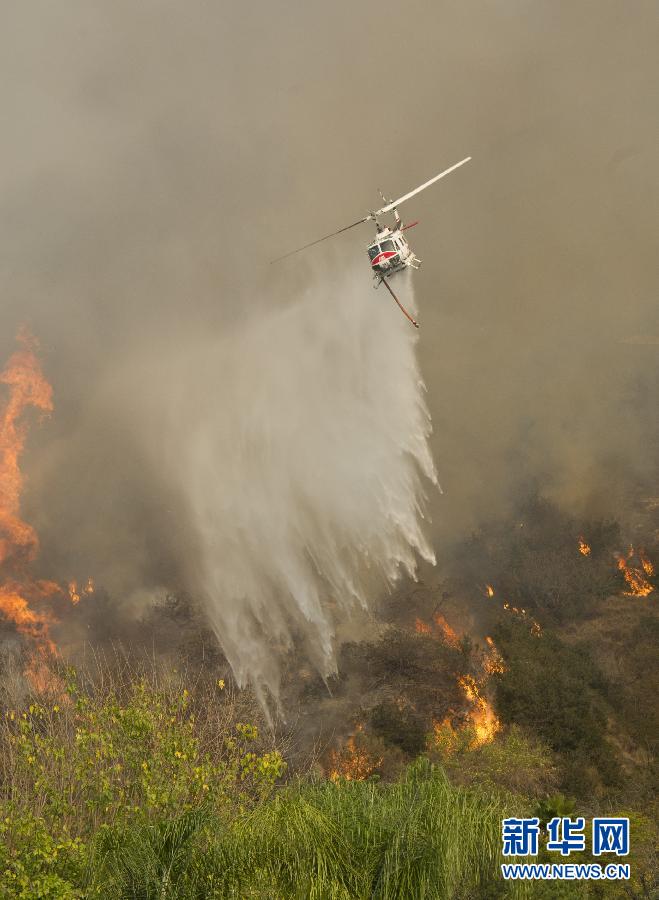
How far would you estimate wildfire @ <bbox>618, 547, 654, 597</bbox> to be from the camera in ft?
403

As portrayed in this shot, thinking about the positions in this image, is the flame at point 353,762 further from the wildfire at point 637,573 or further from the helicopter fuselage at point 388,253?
the wildfire at point 637,573

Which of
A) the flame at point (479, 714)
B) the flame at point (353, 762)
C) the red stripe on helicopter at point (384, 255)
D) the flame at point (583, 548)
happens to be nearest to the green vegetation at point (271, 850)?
the flame at point (353, 762)

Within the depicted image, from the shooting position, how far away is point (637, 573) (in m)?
128

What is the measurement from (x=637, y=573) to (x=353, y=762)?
265 feet

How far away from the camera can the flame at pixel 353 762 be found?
6906 cm

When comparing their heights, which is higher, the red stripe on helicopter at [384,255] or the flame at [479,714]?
the red stripe on helicopter at [384,255]

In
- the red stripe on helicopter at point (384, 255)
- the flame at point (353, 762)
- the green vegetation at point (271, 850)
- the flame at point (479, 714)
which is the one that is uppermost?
the red stripe on helicopter at point (384, 255)

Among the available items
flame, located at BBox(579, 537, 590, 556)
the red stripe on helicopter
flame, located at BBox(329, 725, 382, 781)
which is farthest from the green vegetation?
flame, located at BBox(579, 537, 590, 556)

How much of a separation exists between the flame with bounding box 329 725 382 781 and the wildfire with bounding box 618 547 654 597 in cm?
7002

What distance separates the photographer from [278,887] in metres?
21.3

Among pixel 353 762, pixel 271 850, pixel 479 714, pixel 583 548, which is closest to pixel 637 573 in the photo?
pixel 583 548

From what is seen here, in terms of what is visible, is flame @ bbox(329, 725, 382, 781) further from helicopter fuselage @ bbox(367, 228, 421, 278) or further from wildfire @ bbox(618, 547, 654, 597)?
wildfire @ bbox(618, 547, 654, 597)

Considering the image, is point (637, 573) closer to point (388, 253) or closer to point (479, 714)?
point (479, 714)

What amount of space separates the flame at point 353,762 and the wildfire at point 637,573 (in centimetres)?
7002
